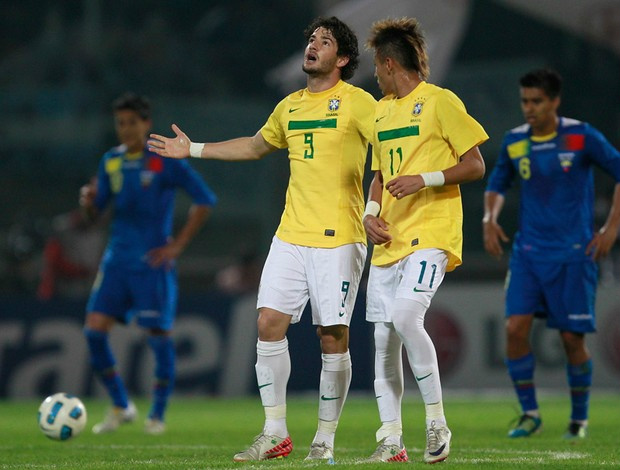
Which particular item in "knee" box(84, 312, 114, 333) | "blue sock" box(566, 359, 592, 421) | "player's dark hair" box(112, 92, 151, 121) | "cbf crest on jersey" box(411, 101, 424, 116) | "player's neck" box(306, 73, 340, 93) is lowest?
"blue sock" box(566, 359, 592, 421)

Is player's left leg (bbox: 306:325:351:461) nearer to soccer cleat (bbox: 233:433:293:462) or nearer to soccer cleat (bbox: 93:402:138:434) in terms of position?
soccer cleat (bbox: 233:433:293:462)

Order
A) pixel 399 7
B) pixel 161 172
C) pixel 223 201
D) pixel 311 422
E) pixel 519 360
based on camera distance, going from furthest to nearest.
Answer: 1. pixel 223 201
2. pixel 399 7
3. pixel 311 422
4. pixel 161 172
5. pixel 519 360

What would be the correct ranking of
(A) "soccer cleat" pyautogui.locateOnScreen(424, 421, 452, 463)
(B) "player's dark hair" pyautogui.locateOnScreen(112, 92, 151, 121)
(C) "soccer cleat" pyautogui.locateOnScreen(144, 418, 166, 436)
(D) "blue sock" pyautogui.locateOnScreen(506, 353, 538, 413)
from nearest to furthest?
(A) "soccer cleat" pyautogui.locateOnScreen(424, 421, 452, 463), (D) "blue sock" pyautogui.locateOnScreen(506, 353, 538, 413), (C) "soccer cleat" pyautogui.locateOnScreen(144, 418, 166, 436), (B) "player's dark hair" pyautogui.locateOnScreen(112, 92, 151, 121)

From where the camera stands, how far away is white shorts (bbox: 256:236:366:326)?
5961 mm

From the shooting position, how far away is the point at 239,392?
13109 mm

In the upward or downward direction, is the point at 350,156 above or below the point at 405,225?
above

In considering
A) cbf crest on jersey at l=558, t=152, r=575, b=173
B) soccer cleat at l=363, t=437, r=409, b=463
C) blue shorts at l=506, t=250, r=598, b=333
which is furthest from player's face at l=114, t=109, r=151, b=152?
soccer cleat at l=363, t=437, r=409, b=463

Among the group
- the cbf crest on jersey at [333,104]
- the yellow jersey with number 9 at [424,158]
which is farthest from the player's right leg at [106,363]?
the yellow jersey with number 9 at [424,158]

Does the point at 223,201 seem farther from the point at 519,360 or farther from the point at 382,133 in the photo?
the point at 382,133

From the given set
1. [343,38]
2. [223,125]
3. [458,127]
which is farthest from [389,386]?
[223,125]

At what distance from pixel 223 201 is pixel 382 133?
40.6 ft

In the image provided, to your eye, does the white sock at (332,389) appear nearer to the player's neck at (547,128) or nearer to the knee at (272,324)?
the knee at (272,324)

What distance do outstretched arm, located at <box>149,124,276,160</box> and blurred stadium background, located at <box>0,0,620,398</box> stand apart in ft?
21.9

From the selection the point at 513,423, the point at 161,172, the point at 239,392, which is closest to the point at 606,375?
the point at 239,392
